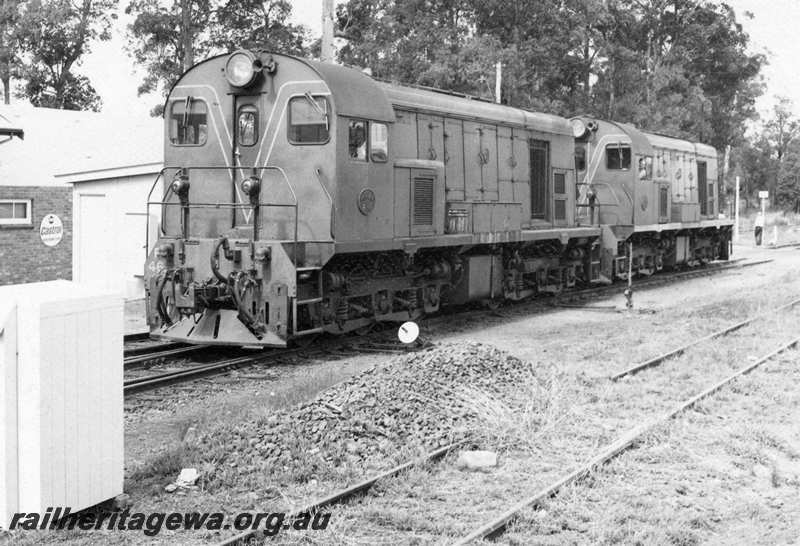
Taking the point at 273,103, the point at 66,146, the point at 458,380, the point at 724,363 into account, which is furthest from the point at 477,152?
the point at 66,146

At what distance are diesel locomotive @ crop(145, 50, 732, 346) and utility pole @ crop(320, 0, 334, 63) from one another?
13.7 feet

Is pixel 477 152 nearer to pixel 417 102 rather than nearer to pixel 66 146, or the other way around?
pixel 417 102

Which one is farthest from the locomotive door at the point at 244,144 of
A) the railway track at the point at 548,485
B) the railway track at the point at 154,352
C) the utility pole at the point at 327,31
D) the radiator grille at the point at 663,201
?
the radiator grille at the point at 663,201

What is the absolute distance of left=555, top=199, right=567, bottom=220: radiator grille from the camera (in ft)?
60.5

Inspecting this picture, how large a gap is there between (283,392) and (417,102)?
19.7ft

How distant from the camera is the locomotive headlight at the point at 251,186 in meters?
11.5

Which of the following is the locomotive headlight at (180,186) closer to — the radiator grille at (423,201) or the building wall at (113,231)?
the radiator grille at (423,201)

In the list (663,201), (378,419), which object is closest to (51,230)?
(663,201)

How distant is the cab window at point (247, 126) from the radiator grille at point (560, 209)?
814cm

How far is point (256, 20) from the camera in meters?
33.8

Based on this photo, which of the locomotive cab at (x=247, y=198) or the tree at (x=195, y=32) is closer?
the locomotive cab at (x=247, y=198)

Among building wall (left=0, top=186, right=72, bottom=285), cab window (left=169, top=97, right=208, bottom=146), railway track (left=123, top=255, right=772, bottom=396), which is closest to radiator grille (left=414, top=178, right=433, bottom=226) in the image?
railway track (left=123, top=255, right=772, bottom=396)

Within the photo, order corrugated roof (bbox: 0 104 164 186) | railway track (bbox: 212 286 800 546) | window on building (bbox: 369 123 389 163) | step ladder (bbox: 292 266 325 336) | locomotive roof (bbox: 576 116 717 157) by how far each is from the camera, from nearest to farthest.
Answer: railway track (bbox: 212 286 800 546)
step ladder (bbox: 292 266 325 336)
window on building (bbox: 369 123 389 163)
corrugated roof (bbox: 0 104 164 186)
locomotive roof (bbox: 576 116 717 157)

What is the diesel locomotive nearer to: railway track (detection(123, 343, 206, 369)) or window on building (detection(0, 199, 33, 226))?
railway track (detection(123, 343, 206, 369))
